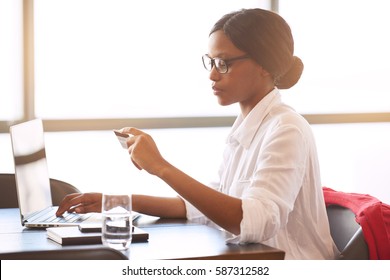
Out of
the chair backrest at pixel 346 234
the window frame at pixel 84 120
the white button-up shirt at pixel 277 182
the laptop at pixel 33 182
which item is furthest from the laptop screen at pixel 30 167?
the window frame at pixel 84 120

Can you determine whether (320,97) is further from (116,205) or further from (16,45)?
(116,205)

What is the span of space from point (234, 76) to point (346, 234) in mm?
652

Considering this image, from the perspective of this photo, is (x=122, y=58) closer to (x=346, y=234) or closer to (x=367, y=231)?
(x=346, y=234)

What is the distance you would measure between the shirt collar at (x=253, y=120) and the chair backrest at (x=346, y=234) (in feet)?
1.36

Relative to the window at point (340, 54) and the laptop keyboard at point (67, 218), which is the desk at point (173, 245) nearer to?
the laptop keyboard at point (67, 218)

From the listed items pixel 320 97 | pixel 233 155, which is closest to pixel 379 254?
pixel 233 155

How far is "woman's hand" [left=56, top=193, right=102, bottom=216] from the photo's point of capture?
244cm

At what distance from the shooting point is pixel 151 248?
195 centimetres

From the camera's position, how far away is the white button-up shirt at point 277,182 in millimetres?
2066

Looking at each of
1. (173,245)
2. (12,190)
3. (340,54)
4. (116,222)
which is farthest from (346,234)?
(340,54)

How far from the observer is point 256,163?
2.26m

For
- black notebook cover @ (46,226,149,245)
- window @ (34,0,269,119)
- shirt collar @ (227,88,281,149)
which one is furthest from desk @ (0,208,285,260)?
window @ (34,0,269,119)

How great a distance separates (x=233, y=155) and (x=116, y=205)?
61 centimetres

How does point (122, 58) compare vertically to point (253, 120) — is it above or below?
above
